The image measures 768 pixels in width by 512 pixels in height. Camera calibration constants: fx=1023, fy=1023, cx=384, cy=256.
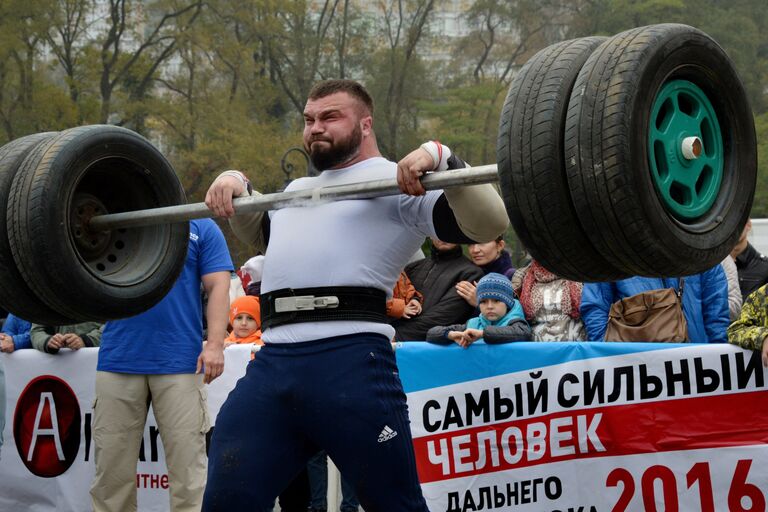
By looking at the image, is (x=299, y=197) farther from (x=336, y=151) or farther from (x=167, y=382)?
(x=167, y=382)

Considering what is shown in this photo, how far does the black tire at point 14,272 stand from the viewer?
4.33 m

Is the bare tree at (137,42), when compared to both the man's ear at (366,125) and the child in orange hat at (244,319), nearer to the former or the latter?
the child in orange hat at (244,319)

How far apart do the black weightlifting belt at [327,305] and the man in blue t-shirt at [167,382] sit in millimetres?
2032

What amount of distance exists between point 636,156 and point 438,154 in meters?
0.82

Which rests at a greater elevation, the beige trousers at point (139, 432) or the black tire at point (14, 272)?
the black tire at point (14, 272)

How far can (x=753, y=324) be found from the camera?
17.7 ft

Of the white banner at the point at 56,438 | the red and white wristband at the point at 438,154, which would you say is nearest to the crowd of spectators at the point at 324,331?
the red and white wristband at the point at 438,154

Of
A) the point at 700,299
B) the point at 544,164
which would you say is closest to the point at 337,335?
the point at 544,164

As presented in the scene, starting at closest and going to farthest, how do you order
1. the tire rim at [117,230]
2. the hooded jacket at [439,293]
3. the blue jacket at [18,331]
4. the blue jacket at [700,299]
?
the tire rim at [117,230], the blue jacket at [700,299], the hooded jacket at [439,293], the blue jacket at [18,331]

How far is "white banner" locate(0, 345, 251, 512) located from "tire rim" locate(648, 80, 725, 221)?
4.30 meters

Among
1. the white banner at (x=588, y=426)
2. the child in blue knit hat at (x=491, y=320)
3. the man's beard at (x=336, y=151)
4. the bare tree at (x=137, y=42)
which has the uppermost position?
the bare tree at (x=137, y=42)

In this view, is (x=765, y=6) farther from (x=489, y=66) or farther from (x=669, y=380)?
(x=669, y=380)

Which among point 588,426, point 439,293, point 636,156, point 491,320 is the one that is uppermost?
point 439,293

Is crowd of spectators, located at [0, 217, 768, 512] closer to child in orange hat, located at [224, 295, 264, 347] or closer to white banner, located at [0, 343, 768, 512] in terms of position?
child in orange hat, located at [224, 295, 264, 347]
